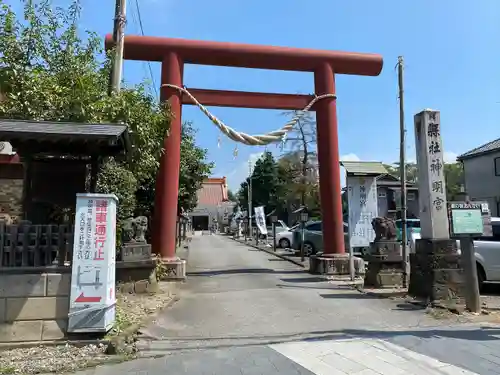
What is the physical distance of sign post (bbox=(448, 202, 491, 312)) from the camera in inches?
339

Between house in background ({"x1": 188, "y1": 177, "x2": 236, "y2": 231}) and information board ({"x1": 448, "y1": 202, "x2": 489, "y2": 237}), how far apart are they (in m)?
67.9

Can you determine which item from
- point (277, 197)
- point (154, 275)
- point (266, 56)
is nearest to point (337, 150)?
point (266, 56)

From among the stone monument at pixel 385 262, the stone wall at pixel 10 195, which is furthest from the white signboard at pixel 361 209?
the stone wall at pixel 10 195

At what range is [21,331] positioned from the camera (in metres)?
6.37

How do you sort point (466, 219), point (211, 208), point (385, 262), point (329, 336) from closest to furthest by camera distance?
point (329, 336) < point (466, 219) < point (385, 262) < point (211, 208)

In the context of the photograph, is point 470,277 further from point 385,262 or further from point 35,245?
point 35,245

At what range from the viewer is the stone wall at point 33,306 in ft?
20.9

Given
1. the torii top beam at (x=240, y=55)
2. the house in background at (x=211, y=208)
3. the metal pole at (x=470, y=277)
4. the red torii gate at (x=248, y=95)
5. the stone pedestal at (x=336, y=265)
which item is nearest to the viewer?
the metal pole at (x=470, y=277)

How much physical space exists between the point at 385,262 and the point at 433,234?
242cm

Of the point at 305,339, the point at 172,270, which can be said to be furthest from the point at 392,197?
the point at 305,339

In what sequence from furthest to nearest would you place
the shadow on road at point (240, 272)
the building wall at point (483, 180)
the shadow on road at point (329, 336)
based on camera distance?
the building wall at point (483, 180), the shadow on road at point (240, 272), the shadow on road at point (329, 336)

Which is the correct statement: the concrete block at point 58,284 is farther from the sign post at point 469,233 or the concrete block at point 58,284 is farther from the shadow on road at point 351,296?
the sign post at point 469,233

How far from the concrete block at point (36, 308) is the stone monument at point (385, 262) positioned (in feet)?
25.6

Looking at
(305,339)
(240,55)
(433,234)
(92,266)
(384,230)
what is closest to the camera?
(92,266)
